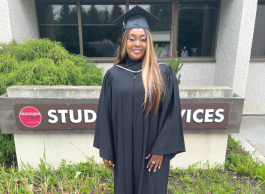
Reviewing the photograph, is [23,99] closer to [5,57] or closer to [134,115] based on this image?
[5,57]

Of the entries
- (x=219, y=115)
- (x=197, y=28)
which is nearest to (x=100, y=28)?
(x=197, y=28)

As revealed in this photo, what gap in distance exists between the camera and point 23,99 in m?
2.56

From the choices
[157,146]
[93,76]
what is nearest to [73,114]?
[93,76]

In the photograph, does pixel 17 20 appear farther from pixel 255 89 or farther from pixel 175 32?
pixel 255 89

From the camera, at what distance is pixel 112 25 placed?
5.42 metres

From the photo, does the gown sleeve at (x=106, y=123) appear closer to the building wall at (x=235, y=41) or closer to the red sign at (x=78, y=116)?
the red sign at (x=78, y=116)

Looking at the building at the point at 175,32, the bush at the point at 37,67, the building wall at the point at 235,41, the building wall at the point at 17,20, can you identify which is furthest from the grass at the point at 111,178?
the building wall at the point at 17,20

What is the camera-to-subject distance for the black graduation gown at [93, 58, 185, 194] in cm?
157

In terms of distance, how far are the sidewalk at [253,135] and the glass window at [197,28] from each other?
2.17 meters

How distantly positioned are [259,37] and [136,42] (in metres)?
5.36

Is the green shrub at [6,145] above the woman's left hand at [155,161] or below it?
below

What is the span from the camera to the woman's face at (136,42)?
151 centimetres

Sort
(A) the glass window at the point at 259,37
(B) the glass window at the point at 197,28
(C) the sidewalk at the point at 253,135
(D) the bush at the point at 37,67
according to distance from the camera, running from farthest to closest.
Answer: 1. (B) the glass window at the point at 197,28
2. (A) the glass window at the point at 259,37
3. (C) the sidewalk at the point at 253,135
4. (D) the bush at the point at 37,67

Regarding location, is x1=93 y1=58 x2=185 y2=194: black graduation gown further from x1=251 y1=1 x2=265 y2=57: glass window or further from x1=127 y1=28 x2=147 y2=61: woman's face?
x1=251 y1=1 x2=265 y2=57: glass window
